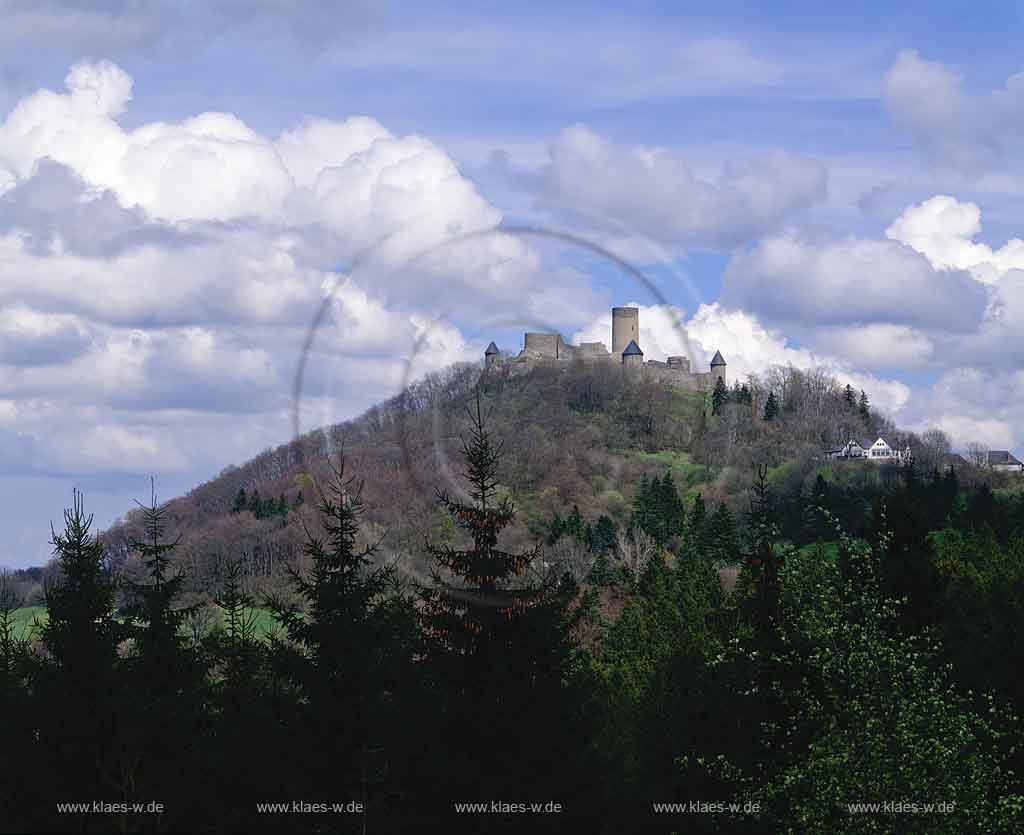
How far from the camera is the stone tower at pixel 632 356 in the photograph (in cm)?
3372

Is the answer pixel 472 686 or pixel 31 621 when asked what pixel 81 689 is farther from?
pixel 31 621

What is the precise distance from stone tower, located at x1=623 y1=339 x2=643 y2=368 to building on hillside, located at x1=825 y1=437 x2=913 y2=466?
4964 inches

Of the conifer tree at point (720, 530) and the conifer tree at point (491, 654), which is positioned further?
the conifer tree at point (720, 530)

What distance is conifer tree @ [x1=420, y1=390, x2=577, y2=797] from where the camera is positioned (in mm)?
31000

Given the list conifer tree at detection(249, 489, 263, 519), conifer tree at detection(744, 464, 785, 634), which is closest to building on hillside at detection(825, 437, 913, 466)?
conifer tree at detection(249, 489, 263, 519)

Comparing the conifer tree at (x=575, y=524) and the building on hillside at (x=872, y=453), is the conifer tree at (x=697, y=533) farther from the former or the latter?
the building on hillside at (x=872, y=453)

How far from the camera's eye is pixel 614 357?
33906 mm

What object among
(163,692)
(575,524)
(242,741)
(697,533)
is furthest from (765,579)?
(697,533)

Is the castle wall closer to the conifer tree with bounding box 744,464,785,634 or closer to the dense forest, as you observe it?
the dense forest

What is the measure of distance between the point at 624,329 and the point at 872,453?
164 metres

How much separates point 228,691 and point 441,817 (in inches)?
519

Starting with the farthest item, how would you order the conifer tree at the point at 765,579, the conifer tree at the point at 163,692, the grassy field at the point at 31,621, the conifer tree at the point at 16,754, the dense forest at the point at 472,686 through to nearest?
the grassy field at the point at 31,621 < the conifer tree at the point at 765,579 < the conifer tree at the point at 163,692 < the conifer tree at the point at 16,754 < the dense forest at the point at 472,686

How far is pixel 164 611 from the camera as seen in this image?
40.0 metres

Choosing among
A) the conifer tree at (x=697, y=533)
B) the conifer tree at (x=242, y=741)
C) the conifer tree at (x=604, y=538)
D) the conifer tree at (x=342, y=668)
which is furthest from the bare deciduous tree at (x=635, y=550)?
the conifer tree at (x=342, y=668)
